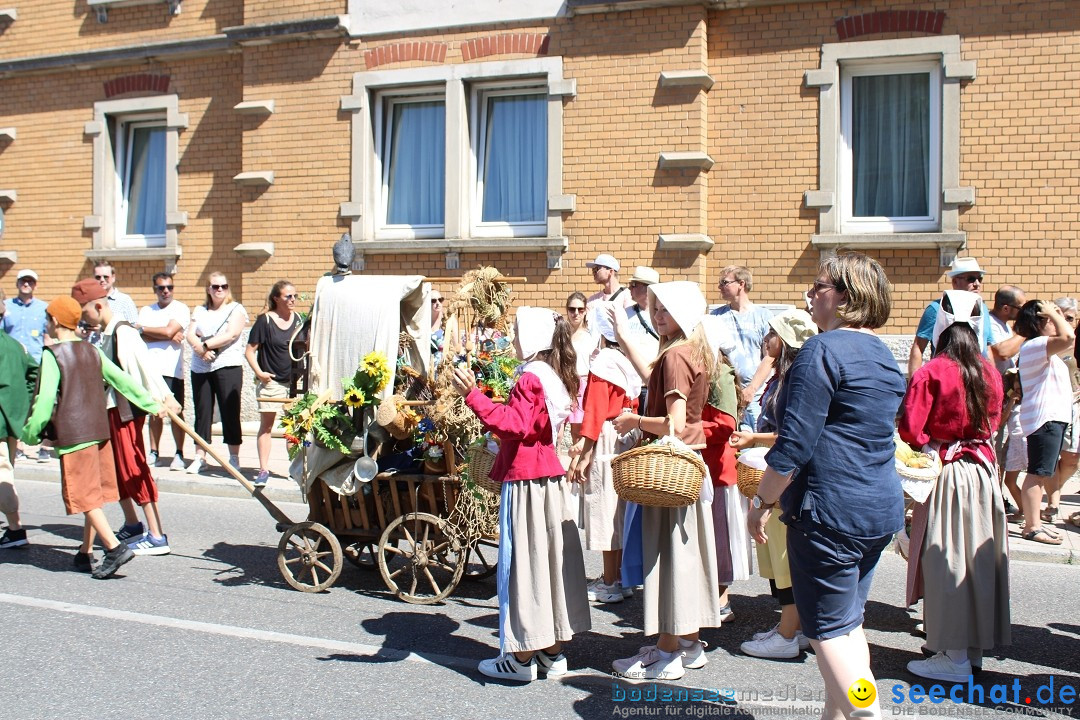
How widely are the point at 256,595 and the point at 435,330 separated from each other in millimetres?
3397

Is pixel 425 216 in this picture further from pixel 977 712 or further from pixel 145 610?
pixel 977 712

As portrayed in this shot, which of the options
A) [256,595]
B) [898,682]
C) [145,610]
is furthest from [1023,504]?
[145,610]

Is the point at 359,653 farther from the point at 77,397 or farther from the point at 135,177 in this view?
the point at 135,177

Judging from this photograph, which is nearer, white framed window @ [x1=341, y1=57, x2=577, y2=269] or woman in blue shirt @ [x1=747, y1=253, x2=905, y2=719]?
woman in blue shirt @ [x1=747, y1=253, x2=905, y2=719]

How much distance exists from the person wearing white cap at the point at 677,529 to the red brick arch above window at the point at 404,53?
835 cm

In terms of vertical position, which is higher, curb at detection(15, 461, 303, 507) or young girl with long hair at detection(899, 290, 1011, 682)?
young girl with long hair at detection(899, 290, 1011, 682)

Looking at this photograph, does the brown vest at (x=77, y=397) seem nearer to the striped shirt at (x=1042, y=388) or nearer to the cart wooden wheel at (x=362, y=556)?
the cart wooden wheel at (x=362, y=556)

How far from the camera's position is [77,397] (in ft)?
24.1

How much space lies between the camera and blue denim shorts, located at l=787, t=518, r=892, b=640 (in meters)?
3.98

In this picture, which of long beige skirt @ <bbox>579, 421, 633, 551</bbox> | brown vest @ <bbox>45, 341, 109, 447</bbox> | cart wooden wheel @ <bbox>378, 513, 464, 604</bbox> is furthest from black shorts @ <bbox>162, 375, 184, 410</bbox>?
long beige skirt @ <bbox>579, 421, 633, 551</bbox>

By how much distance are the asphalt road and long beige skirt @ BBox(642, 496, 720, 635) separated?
329 mm

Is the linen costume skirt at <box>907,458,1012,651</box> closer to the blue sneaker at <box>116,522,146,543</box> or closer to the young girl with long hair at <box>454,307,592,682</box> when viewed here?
the young girl with long hair at <box>454,307,592,682</box>

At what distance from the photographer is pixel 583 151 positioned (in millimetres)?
12055

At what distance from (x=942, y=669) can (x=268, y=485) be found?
7.02 m
